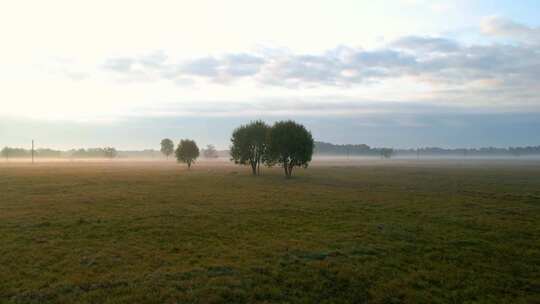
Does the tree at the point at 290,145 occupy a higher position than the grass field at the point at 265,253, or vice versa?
the tree at the point at 290,145

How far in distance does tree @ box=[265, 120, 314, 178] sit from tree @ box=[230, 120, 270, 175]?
519 cm

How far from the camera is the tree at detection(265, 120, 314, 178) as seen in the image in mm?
66000

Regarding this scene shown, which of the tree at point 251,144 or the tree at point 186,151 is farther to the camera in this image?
the tree at point 186,151

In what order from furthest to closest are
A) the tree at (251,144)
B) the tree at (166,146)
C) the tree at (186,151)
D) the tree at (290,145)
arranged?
the tree at (166,146) < the tree at (186,151) < the tree at (251,144) < the tree at (290,145)

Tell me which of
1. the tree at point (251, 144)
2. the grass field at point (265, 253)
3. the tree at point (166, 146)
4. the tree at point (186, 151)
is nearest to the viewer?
the grass field at point (265, 253)

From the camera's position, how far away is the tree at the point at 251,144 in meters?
74.1

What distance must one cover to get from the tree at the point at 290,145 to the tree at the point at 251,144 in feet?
17.0

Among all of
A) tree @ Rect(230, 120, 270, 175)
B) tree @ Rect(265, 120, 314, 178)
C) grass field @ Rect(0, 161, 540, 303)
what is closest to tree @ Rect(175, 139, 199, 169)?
tree @ Rect(230, 120, 270, 175)

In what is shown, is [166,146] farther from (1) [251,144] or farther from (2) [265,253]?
(2) [265,253]

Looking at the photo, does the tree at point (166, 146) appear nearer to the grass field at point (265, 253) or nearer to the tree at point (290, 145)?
the tree at point (290, 145)

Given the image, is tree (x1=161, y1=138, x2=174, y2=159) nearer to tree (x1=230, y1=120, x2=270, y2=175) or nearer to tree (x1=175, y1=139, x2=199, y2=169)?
tree (x1=175, y1=139, x2=199, y2=169)

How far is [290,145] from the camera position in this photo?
2586 inches

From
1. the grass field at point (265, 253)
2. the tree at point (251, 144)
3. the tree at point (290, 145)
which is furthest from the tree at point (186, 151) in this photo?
the grass field at point (265, 253)

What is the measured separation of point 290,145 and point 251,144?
12421 mm
